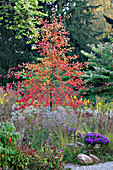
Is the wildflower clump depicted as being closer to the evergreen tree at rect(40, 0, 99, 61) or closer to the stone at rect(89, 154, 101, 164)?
the stone at rect(89, 154, 101, 164)

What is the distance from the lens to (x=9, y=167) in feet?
13.2

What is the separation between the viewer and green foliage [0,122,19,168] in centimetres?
383

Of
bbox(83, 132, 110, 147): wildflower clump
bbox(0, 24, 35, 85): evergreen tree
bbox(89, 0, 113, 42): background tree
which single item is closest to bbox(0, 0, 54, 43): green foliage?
bbox(0, 24, 35, 85): evergreen tree

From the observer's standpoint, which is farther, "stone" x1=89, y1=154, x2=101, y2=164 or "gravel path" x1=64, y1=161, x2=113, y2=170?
"stone" x1=89, y1=154, x2=101, y2=164

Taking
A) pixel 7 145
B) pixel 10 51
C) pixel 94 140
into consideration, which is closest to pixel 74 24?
pixel 10 51

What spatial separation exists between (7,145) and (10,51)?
26.5 feet

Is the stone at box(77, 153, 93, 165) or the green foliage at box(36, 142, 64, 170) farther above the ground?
the green foliage at box(36, 142, 64, 170)

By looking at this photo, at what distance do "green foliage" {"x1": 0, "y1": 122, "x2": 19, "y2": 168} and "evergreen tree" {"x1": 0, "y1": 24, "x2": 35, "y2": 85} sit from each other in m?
7.47

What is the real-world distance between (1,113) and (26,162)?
10.1ft

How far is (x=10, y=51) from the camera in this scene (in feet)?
37.4

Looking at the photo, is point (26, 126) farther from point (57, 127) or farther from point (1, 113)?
point (1, 113)

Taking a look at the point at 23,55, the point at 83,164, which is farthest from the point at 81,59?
the point at 83,164

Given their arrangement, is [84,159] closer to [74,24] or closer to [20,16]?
[20,16]

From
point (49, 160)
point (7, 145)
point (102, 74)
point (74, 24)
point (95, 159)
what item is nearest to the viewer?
point (7, 145)
